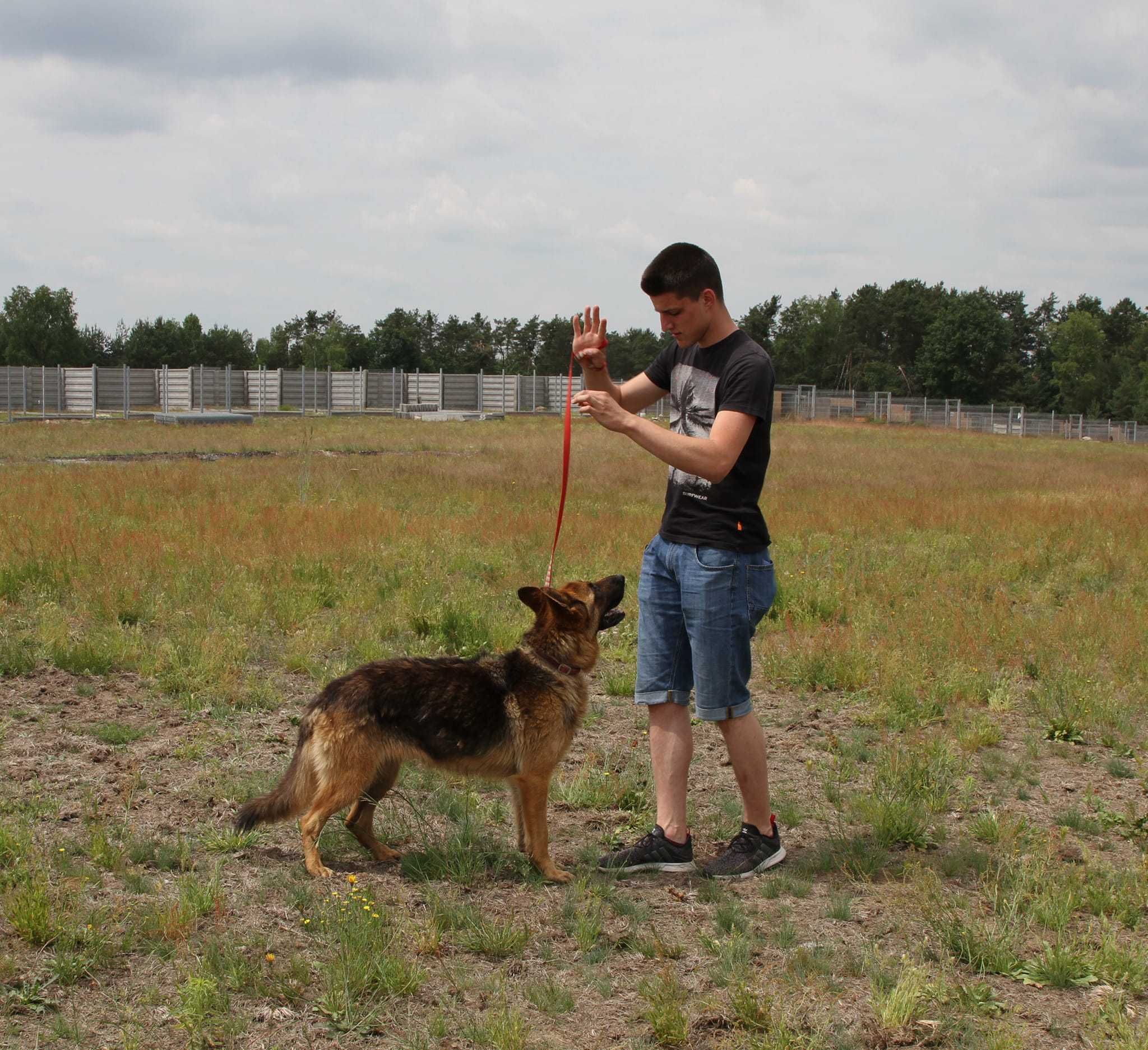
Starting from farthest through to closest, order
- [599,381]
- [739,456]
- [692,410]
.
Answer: [599,381], [692,410], [739,456]

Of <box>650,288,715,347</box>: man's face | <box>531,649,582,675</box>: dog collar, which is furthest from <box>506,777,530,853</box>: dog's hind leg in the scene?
<box>650,288,715,347</box>: man's face

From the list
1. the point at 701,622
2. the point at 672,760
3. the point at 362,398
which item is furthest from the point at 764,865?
the point at 362,398

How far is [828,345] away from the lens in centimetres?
Answer: 10425

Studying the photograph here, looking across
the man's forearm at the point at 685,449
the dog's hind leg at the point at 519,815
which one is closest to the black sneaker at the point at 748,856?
the dog's hind leg at the point at 519,815

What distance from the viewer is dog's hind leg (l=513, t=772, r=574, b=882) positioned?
14.7 feet

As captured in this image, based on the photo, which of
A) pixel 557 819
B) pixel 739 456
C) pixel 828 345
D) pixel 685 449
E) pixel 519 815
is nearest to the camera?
pixel 685 449

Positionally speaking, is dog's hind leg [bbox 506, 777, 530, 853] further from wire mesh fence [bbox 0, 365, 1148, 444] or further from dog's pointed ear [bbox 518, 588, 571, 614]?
wire mesh fence [bbox 0, 365, 1148, 444]

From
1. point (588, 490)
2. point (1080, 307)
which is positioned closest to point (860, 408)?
point (1080, 307)

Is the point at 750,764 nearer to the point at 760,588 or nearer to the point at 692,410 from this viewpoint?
the point at 760,588

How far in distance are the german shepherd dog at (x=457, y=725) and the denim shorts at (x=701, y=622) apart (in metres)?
0.26

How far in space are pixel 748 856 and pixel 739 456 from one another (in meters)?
1.70

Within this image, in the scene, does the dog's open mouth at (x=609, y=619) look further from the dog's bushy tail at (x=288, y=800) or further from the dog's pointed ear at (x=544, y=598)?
the dog's bushy tail at (x=288, y=800)

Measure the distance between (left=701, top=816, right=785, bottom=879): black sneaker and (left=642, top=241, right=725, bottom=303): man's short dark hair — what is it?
228cm

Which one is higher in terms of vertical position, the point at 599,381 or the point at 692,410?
the point at 599,381
